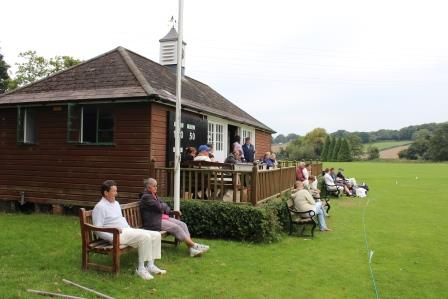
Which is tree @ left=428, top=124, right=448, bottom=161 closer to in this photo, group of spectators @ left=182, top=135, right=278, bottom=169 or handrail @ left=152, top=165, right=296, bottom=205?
group of spectators @ left=182, top=135, right=278, bottom=169

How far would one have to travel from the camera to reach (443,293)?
614 cm

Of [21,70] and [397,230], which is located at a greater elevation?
[21,70]

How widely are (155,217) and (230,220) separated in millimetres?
2364

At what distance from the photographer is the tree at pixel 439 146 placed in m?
95.7

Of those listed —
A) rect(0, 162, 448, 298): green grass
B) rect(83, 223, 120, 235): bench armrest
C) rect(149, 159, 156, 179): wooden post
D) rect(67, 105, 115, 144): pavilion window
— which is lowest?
rect(0, 162, 448, 298): green grass

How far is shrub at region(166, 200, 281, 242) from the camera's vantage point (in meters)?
8.98

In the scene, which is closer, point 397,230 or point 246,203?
point 246,203

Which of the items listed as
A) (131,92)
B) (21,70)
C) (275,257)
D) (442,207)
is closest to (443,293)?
(275,257)

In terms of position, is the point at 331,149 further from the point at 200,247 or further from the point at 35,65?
the point at 200,247

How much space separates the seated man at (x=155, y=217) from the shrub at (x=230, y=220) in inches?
62.9

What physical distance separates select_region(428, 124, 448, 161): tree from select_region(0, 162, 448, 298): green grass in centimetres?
9582

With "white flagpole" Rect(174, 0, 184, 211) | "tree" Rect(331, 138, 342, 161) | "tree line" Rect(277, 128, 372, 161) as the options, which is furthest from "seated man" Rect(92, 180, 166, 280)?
"tree" Rect(331, 138, 342, 161)

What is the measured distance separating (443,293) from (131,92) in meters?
8.31

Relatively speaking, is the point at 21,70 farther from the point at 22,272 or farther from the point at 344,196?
the point at 22,272
